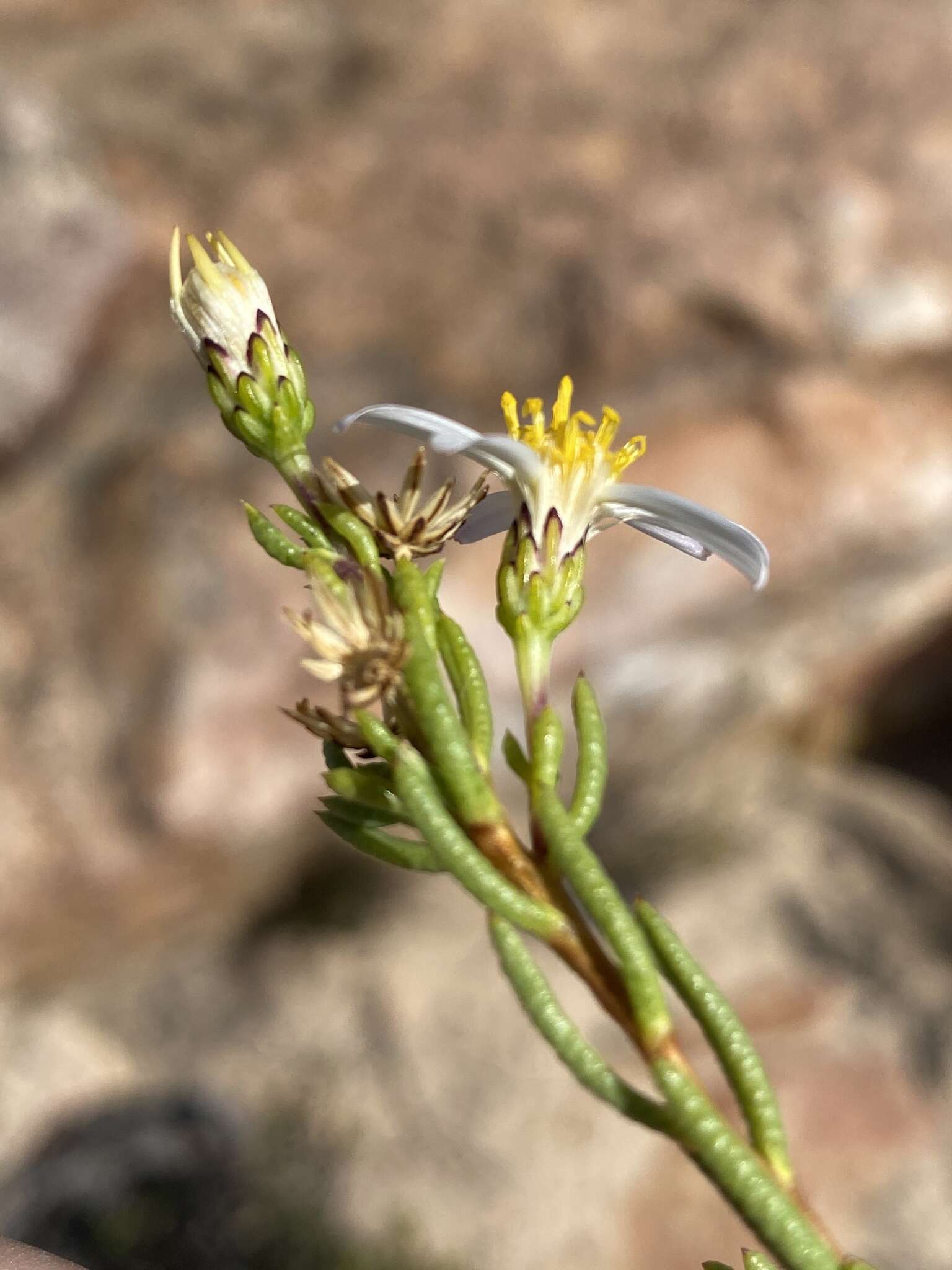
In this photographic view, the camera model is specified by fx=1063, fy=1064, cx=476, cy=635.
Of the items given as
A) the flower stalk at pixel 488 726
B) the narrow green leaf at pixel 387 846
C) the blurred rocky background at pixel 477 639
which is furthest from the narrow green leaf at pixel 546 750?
the blurred rocky background at pixel 477 639

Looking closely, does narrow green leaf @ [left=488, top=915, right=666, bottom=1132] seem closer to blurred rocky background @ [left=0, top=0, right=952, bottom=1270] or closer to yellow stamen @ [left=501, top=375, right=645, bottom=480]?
yellow stamen @ [left=501, top=375, right=645, bottom=480]

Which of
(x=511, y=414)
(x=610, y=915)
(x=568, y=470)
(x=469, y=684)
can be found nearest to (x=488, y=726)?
(x=469, y=684)

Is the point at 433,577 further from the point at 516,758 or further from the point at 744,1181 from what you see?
the point at 744,1181

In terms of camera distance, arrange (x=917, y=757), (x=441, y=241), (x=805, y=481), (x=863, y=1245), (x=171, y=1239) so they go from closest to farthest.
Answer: (x=863, y=1245) → (x=171, y=1239) → (x=805, y=481) → (x=441, y=241) → (x=917, y=757)

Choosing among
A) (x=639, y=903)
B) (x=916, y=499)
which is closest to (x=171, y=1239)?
(x=639, y=903)

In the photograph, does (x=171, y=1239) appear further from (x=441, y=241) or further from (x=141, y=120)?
(x=141, y=120)

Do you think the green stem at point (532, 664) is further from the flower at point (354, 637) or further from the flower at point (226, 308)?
the flower at point (226, 308)

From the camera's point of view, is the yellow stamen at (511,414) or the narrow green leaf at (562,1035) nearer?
the narrow green leaf at (562,1035)
